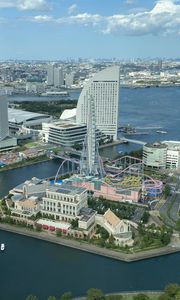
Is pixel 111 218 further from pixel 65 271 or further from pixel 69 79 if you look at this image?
pixel 69 79

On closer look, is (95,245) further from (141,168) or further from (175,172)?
(175,172)

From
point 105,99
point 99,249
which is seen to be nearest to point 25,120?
point 105,99

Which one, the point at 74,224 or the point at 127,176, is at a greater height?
the point at 127,176

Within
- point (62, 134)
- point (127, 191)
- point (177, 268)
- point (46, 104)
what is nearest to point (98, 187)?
point (127, 191)

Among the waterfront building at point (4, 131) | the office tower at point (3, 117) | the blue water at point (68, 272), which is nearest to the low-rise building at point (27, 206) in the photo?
the blue water at point (68, 272)

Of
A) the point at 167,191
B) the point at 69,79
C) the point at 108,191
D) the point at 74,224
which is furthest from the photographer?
the point at 69,79

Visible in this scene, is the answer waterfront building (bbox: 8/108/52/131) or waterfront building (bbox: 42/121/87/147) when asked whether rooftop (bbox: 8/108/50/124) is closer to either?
waterfront building (bbox: 8/108/52/131)

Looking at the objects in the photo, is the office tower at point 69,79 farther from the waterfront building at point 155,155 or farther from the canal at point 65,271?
the canal at point 65,271

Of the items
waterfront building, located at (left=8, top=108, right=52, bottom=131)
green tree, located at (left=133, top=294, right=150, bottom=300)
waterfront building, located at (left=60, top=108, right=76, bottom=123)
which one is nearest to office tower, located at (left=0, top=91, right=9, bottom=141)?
waterfront building, located at (left=8, top=108, right=52, bottom=131)
